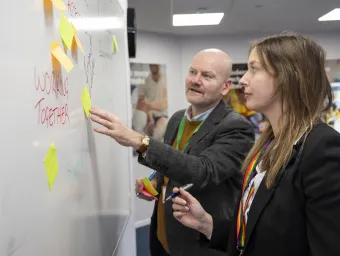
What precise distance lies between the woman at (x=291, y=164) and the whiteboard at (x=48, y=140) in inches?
18.3

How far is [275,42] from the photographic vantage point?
0.93 m

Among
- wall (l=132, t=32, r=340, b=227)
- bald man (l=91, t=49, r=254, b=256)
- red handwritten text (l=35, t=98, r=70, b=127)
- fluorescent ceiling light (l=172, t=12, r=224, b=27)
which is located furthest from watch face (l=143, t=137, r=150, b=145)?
wall (l=132, t=32, r=340, b=227)

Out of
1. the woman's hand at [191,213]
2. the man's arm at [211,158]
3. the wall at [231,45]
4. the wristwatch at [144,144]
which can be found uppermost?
the wall at [231,45]

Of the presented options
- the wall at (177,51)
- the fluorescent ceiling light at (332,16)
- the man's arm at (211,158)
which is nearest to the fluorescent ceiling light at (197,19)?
the wall at (177,51)

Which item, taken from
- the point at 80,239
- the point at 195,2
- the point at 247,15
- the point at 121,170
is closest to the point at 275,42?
the point at 80,239

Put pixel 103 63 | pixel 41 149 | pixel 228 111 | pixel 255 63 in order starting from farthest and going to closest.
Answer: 1. pixel 228 111
2. pixel 103 63
3. pixel 255 63
4. pixel 41 149

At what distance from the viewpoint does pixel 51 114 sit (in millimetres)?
712

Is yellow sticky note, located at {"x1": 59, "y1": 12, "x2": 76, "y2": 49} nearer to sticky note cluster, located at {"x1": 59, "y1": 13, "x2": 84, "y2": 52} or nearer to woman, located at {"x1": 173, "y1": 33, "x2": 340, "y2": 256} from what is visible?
sticky note cluster, located at {"x1": 59, "y1": 13, "x2": 84, "y2": 52}

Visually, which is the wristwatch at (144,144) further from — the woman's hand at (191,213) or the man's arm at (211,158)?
the woman's hand at (191,213)

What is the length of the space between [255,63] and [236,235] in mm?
516

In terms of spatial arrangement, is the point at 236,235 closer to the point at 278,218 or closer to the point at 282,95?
the point at 278,218

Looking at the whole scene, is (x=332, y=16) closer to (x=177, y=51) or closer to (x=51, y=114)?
(x=177, y=51)

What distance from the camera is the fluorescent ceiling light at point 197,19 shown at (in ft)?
12.9

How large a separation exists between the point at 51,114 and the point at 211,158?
72 cm
